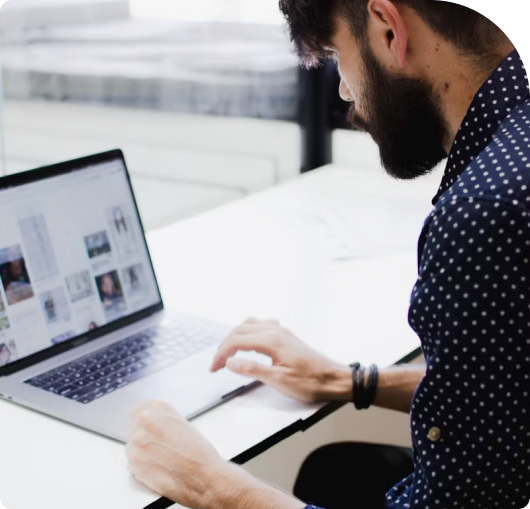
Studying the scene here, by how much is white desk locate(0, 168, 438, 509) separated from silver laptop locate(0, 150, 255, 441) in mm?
50

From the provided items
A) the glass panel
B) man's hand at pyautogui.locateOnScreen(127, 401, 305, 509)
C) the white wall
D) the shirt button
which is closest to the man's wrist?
man's hand at pyautogui.locateOnScreen(127, 401, 305, 509)

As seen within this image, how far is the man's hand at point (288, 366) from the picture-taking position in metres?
1.12

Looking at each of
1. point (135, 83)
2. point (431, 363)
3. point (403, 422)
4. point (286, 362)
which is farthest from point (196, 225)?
point (431, 363)

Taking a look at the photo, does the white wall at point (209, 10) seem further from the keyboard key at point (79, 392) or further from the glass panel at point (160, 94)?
the keyboard key at point (79, 392)

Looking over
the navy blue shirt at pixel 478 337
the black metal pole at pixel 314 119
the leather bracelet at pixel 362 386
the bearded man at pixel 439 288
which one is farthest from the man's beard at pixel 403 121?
the black metal pole at pixel 314 119

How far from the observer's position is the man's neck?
35.6 inches

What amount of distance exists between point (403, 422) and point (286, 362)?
3.26 feet

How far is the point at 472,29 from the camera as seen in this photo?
898 mm

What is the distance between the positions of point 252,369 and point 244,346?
4 centimetres

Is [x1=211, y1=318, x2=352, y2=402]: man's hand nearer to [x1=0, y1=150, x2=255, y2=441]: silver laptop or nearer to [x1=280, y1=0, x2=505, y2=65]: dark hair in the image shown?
[x1=0, y1=150, x2=255, y2=441]: silver laptop

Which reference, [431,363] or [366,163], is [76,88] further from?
[431,363]

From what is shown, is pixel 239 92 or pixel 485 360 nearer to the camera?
pixel 485 360

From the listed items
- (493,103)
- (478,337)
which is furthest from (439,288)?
(493,103)

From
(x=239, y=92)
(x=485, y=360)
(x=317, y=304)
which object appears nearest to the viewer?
(x=485, y=360)
